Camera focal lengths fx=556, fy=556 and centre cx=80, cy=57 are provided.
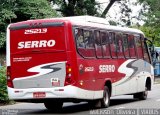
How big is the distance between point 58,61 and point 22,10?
17.4 meters

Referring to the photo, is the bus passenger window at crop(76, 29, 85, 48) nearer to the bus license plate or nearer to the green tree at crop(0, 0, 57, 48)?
the bus license plate

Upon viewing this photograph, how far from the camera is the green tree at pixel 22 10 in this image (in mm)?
33200

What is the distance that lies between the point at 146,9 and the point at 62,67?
32135 millimetres

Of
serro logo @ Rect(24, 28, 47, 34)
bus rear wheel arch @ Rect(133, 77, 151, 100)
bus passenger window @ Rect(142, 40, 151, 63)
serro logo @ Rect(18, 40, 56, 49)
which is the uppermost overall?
serro logo @ Rect(24, 28, 47, 34)

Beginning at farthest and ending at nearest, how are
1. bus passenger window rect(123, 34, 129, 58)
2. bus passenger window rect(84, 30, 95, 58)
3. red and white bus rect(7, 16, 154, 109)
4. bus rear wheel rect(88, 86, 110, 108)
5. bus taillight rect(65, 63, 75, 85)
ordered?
1. bus passenger window rect(123, 34, 129, 58)
2. bus rear wheel rect(88, 86, 110, 108)
3. bus passenger window rect(84, 30, 95, 58)
4. red and white bus rect(7, 16, 154, 109)
5. bus taillight rect(65, 63, 75, 85)

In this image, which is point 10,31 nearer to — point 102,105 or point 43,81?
point 43,81

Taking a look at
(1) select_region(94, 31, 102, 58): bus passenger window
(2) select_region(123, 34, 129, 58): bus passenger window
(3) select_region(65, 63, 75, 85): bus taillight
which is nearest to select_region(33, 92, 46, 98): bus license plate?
(3) select_region(65, 63, 75, 85): bus taillight

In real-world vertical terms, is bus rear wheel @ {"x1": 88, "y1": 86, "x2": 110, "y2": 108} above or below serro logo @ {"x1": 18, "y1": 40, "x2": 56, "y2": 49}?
below

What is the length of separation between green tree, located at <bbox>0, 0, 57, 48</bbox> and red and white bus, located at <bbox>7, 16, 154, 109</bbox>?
14006 millimetres

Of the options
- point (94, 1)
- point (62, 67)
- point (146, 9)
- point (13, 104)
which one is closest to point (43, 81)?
point (62, 67)

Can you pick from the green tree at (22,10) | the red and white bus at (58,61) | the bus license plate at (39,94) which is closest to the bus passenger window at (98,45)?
the red and white bus at (58,61)

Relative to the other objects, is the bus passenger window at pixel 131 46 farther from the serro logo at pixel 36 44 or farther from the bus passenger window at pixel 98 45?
the serro logo at pixel 36 44

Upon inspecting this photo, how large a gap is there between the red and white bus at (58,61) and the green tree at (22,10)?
551 inches

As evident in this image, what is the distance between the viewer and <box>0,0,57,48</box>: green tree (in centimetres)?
3320
